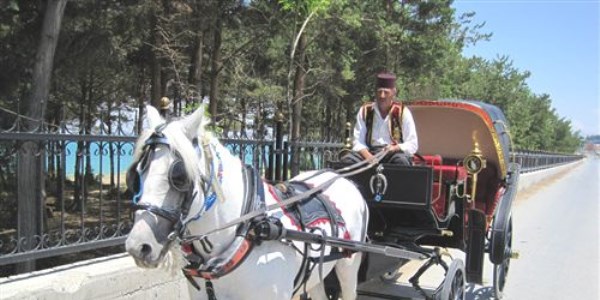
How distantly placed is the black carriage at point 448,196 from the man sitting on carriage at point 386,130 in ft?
0.56

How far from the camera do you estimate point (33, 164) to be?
4523 mm

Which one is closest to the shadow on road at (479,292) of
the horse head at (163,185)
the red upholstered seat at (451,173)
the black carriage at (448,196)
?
the black carriage at (448,196)

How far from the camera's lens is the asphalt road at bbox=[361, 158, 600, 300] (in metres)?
7.18

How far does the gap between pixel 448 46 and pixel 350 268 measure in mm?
21201

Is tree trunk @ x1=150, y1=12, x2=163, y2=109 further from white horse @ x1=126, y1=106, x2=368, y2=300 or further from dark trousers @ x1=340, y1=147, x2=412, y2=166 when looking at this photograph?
white horse @ x1=126, y1=106, x2=368, y2=300

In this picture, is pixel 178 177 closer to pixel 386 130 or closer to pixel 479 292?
pixel 386 130

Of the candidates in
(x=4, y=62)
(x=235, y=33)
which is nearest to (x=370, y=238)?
(x=4, y=62)

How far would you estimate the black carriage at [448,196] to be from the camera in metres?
4.99

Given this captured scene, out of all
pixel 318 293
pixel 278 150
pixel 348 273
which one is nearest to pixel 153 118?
pixel 348 273

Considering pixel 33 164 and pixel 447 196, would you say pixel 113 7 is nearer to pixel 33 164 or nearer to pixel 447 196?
pixel 33 164

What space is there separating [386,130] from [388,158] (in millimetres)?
260

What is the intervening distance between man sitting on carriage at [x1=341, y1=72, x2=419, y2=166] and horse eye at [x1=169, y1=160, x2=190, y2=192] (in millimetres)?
2520

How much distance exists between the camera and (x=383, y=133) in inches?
203

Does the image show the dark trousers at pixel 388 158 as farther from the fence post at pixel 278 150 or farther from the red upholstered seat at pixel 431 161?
the fence post at pixel 278 150
